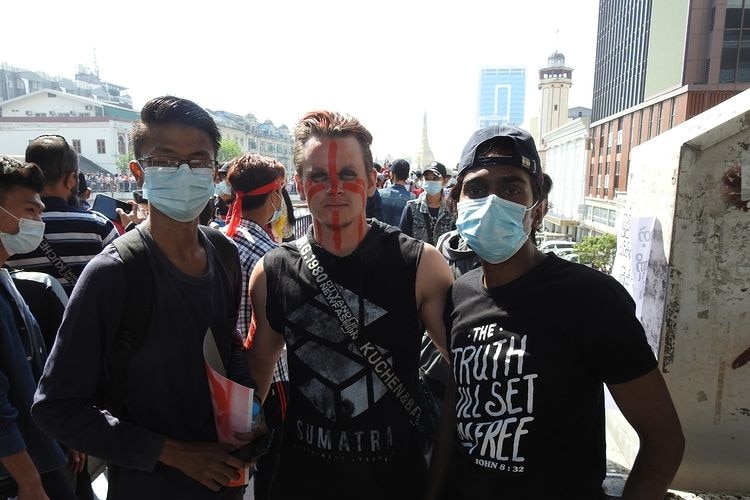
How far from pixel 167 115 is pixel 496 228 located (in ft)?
4.27

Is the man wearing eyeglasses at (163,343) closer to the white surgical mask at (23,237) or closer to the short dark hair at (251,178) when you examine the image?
the white surgical mask at (23,237)

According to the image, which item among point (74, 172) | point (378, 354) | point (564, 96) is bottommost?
point (378, 354)

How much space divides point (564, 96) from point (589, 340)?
88.0 metres

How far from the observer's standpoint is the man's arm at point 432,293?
2.00 m

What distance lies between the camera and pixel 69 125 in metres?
55.8

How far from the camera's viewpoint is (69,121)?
55750 millimetres

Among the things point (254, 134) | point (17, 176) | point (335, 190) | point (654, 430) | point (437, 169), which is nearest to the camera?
point (654, 430)

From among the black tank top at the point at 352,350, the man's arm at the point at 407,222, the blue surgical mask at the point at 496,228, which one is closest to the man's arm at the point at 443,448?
the black tank top at the point at 352,350

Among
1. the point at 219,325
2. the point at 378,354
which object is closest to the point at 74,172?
the point at 219,325

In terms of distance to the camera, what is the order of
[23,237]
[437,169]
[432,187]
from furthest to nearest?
1. [437,169]
2. [432,187]
3. [23,237]

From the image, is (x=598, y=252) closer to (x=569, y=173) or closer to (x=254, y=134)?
(x=569, y=173)

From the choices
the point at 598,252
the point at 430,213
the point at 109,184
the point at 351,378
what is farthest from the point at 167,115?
the point at 109,184

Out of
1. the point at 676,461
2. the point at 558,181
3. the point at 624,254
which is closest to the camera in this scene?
the point at 676,461

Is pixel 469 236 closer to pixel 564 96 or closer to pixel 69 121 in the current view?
pixel 69 121
